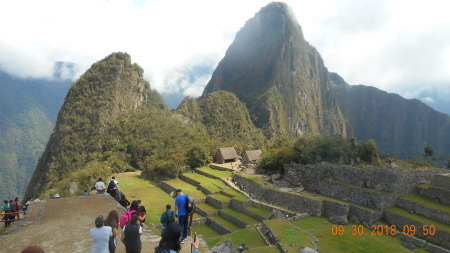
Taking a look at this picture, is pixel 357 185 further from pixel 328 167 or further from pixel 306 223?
pixel 306 223

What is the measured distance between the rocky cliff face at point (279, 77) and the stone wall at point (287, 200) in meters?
71.3

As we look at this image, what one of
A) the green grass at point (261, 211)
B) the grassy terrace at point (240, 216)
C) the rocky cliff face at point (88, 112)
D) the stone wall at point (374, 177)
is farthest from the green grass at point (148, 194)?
the rocky cliff face at point (88, 112)

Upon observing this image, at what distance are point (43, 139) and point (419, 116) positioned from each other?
153 m

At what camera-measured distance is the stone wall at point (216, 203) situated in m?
22.2

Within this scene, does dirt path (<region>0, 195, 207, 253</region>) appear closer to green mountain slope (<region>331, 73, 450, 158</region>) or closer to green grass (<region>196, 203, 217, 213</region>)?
green grass (<region>196, 203, 217, 213</region>)

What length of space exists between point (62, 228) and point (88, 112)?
48.6m

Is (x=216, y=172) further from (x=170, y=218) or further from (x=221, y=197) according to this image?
(x=170, y=218)

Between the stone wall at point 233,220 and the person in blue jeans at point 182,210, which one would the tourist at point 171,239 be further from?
the stone wall at point 233,220

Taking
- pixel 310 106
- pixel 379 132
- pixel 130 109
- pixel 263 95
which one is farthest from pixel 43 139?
pixel 379 132

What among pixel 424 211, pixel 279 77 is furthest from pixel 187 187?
pixel 279 77

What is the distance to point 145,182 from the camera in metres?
35.4

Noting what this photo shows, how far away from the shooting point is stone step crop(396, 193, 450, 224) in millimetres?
13930

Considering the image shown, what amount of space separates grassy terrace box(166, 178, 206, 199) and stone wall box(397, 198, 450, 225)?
48.8 ft
